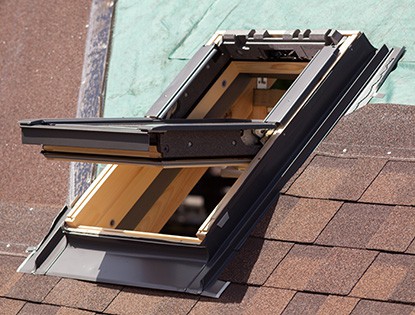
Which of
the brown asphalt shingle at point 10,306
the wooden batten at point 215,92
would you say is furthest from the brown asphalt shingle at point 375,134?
the brown asphalt shingle at point 10,306

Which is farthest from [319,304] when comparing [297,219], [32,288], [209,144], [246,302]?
[32,288]

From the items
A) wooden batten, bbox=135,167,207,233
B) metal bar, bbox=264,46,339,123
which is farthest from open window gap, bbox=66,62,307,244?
metal bar, bbox=264,46,339,123

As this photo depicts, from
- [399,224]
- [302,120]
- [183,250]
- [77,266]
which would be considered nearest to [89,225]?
[77,266]

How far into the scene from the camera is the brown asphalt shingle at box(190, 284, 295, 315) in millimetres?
3722

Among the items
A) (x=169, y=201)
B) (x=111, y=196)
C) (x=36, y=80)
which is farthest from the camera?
(x=36, y=80)

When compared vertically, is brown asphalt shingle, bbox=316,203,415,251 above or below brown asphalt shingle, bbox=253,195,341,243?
below

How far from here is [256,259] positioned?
391cm

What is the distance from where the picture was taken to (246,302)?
149 inches

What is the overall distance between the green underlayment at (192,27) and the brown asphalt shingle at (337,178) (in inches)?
22.2

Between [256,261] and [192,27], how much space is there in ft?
5.70

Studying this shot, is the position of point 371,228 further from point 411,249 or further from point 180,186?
point 180,186

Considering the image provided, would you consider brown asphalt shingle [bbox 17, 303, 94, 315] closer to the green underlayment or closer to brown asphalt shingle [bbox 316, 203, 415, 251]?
brown asphalt shingle [bbox 316, 203, 415, 251]

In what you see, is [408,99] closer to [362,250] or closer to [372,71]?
[372,71]

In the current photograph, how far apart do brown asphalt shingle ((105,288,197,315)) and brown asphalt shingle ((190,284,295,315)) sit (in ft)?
0.17
